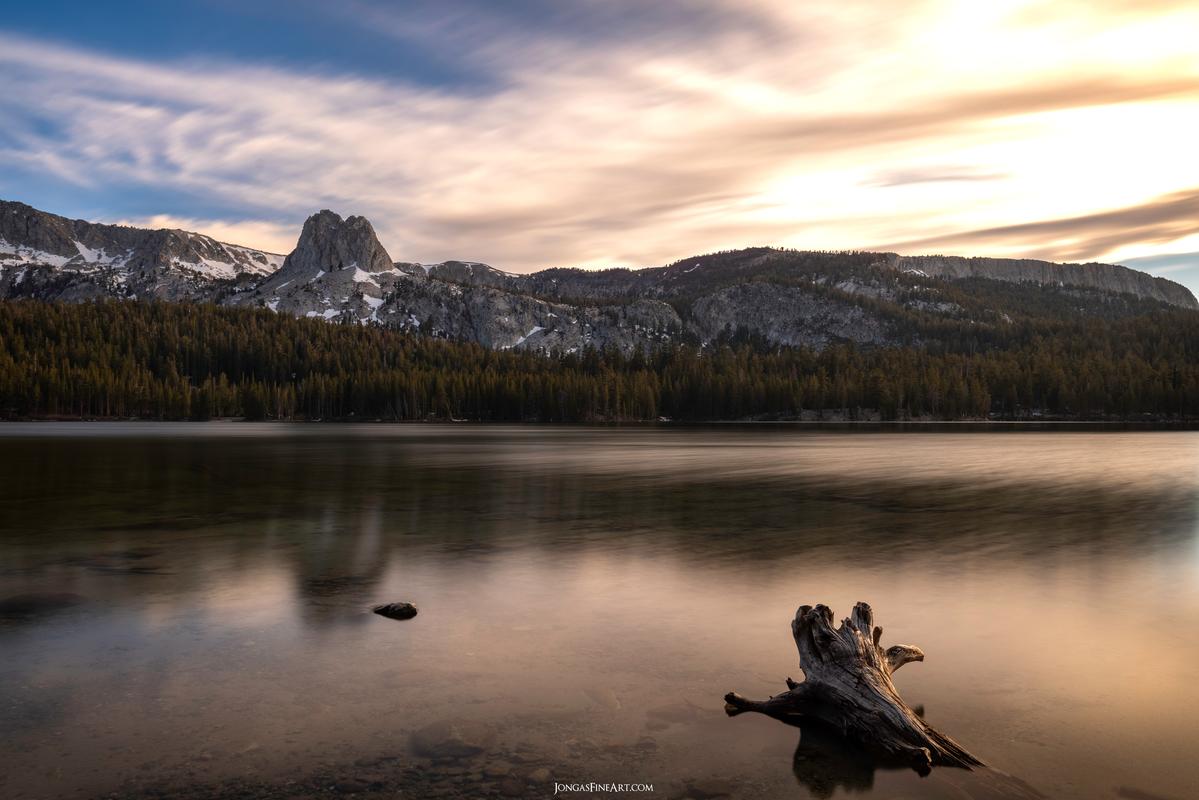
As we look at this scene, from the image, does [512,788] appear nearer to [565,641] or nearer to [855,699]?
[855,699]

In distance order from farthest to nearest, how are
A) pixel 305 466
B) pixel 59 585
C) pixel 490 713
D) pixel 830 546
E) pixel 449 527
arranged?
pixel 305 466 < pixel 449 527 < pixel 830 546 < pixel 59 585 < pixel 490 713

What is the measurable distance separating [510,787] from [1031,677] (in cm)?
972

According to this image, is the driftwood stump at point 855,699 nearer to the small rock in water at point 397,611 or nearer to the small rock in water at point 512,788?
the small rock in water at point 512,788

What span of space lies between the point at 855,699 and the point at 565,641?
6.43 meters

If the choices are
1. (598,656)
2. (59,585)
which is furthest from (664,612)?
(59,585)

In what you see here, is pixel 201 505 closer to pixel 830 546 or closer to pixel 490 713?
pixel 830 546

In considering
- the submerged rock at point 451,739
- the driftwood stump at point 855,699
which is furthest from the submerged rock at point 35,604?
the driftwood stump at point 855,699

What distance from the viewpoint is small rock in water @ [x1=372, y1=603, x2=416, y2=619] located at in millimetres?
18094

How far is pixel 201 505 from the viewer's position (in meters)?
39.5

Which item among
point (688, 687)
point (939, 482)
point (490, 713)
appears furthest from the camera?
point (939, 482)

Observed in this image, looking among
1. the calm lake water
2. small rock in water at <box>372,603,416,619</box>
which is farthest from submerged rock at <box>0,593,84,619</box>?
small rock in water at <box>372,603,416,619</box>

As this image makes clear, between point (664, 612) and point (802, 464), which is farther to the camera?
point (802, 464)

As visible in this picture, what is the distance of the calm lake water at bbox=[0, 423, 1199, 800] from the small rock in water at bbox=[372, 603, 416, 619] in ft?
1.49

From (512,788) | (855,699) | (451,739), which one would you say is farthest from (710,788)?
(451,739)
